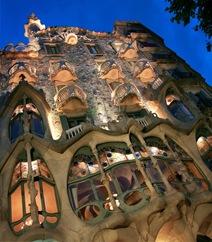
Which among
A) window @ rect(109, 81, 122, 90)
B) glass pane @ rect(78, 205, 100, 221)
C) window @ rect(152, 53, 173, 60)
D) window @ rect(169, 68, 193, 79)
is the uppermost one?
window @ rect(152, 53, 173, 60)

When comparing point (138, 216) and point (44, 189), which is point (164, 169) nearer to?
point (138, 216)

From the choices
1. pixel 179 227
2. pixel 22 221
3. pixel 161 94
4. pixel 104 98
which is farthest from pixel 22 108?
pixel 179 227

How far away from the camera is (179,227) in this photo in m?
13.2

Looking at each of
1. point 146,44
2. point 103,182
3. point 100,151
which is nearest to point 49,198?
point 103,182

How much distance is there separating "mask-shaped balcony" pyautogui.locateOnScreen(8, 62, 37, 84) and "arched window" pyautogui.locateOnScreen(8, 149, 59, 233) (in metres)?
8.12

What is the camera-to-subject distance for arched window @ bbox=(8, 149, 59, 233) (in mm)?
12563

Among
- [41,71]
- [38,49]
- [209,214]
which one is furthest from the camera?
[38,49]

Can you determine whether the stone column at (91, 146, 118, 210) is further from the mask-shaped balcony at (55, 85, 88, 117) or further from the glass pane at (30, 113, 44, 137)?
the mask-shaped balcony at (55, 85, 88, 117)

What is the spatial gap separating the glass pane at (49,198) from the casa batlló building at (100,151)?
4 centimetres

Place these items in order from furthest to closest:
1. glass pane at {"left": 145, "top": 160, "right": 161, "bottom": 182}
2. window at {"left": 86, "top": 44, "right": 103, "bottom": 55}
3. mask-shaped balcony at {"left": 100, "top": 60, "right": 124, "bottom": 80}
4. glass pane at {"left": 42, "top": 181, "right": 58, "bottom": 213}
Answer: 1. window at {"left": 86, "top": 44, "right": 103, "bottom": 55}
2. mask-shaped balcony at {"left": 100, "top": 60, "right": 124, "bottom": 80}
3. glass pane at {"left": 145, "top": 160, "right": 161, "bottom": 182}
4. glass pane at {"left": 42, "top": 181, "right": 58, "bottom": 213}

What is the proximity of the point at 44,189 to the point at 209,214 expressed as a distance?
23.3ft

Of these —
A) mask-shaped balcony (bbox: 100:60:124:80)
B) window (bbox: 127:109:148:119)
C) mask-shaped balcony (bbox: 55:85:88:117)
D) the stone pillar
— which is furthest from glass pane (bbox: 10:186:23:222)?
mask-shaped balcony (bbox: 100:60:124:80)

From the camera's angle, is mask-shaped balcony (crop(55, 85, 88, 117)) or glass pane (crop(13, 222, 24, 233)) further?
mask-shaped balcony (crop(55, 85, 88, 117))

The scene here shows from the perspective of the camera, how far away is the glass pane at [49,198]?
44.3 feet
